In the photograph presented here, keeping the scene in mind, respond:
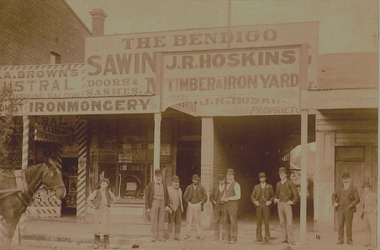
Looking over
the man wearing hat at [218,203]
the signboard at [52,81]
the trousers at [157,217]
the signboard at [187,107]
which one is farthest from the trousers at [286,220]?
the signboard at [52,81]

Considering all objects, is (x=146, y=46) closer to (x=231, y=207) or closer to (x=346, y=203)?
(x=231, y=207)

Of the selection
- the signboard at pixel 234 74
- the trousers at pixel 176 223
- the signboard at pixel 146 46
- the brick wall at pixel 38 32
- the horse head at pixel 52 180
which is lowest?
the trousers at pixel 176 223

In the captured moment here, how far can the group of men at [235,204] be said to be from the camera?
12.0m

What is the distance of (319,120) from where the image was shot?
14.8m

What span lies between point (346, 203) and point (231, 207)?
2.72 m

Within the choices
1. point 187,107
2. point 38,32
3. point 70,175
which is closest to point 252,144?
point 187,107

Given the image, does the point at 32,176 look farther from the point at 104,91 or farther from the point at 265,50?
the point at 104,91

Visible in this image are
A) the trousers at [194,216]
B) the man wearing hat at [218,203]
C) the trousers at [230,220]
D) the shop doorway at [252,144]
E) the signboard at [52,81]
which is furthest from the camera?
the signboard at [52,81]

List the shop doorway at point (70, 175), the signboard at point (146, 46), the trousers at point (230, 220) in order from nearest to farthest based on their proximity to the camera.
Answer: the trousers at point (230, 220) < the signboard at point (146, 46) < the shop doorway at point (70, 175)

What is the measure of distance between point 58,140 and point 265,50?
A: 821cm

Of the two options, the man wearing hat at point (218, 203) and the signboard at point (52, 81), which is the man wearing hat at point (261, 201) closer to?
the man wearing hat at point (218, 203)

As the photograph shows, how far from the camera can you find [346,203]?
12.0m

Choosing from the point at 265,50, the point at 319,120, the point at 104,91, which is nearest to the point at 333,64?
the point at 319,120

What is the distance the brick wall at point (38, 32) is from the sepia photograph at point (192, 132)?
7cm
